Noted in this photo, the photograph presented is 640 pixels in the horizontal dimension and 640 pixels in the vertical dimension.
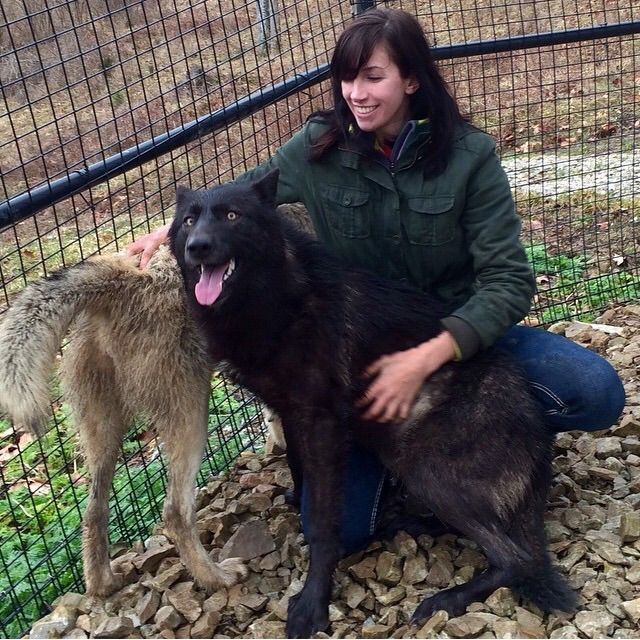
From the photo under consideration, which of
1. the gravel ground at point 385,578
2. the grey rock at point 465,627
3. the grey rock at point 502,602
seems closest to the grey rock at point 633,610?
the gravel ground at point 385,578

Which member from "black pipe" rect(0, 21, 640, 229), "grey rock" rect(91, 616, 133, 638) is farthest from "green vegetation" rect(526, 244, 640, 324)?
"grey rock" rect(91, 616, 133, 638)

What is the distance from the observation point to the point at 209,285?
2820 mm

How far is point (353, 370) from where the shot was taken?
3088 millimetres

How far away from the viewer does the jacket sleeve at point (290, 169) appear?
350 centimetres

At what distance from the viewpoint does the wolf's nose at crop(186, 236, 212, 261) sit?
2715 mm

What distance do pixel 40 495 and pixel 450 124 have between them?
2.96 m

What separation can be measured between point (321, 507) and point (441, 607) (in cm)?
56

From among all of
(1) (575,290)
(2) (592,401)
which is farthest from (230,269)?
(1) (575,290)

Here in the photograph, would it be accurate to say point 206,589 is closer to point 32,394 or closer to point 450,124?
point 32,394

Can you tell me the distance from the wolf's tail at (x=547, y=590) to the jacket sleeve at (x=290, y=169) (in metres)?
1.86

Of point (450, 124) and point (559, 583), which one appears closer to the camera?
point (559, 583)

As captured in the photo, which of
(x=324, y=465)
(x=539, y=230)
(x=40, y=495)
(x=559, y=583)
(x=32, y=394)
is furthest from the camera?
(x=539, y=230)

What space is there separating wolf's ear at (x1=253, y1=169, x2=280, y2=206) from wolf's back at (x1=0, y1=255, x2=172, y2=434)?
57cm

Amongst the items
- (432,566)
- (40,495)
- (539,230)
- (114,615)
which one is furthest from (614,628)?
(539,230)
